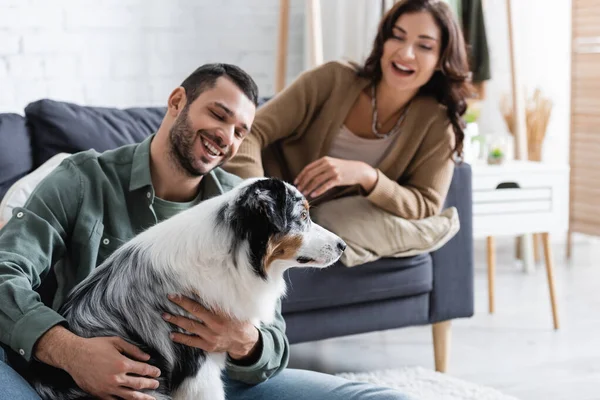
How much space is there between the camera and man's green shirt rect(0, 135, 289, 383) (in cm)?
135

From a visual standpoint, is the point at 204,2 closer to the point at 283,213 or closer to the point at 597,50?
the point at 597,50

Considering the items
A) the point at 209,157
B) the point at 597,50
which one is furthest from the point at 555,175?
the point at 209,157

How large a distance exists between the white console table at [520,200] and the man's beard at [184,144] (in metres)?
2.12

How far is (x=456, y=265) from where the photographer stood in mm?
2939

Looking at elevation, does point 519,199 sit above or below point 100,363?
below

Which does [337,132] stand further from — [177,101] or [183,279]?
[183,279]

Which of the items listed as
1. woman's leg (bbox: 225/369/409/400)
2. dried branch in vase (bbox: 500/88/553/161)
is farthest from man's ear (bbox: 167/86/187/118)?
dried branch in vase (bbox: 500/88/553/161)

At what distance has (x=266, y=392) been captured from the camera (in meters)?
1.66

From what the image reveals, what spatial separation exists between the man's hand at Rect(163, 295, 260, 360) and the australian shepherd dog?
1 centimetres

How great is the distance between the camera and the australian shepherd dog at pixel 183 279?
1.36 m

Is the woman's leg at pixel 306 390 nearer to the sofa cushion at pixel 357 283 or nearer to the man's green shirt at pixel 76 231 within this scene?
the man's green shirt at pixel 76 231

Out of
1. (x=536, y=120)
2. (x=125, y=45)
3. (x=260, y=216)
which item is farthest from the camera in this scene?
(x=536, y=120)

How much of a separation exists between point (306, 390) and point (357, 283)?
1.07 m

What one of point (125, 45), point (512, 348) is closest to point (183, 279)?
point (512, 348)
